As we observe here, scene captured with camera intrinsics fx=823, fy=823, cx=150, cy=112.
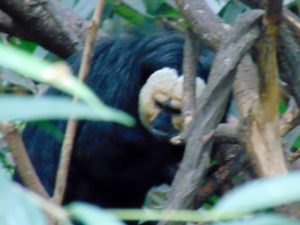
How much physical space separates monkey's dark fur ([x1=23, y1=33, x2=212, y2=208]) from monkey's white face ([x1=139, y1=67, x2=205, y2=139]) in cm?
4

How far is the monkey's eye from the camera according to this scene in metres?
1.77

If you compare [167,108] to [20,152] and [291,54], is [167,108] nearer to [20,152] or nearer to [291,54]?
[291,54]

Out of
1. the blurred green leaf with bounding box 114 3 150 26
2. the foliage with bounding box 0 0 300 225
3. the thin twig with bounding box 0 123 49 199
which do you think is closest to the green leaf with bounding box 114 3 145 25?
the blurred green leaf with bounding box 114 3 150 26

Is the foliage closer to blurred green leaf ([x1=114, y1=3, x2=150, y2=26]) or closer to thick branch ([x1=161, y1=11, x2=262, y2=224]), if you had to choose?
thick branch ([x1=161, y1=11, x2=262, y2=224])

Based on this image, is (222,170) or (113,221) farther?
(222,170)

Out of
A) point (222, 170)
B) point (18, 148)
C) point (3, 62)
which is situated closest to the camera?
point (3, 62)

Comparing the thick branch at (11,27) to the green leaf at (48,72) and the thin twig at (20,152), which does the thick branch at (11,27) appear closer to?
the thin twig at (20,152)

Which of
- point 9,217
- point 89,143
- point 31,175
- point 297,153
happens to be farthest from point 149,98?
point 9,217

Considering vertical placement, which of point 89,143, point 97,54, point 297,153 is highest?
point 297,153

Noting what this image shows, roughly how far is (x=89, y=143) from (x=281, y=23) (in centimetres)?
95

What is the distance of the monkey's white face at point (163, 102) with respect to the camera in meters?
1.76

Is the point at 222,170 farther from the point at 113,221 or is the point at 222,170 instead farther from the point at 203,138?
the point at 113,221

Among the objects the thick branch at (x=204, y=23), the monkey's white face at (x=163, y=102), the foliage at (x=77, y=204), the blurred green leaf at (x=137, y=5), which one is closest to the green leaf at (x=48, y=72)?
the foliage at (x=77, y=204)

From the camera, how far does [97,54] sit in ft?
6.61
